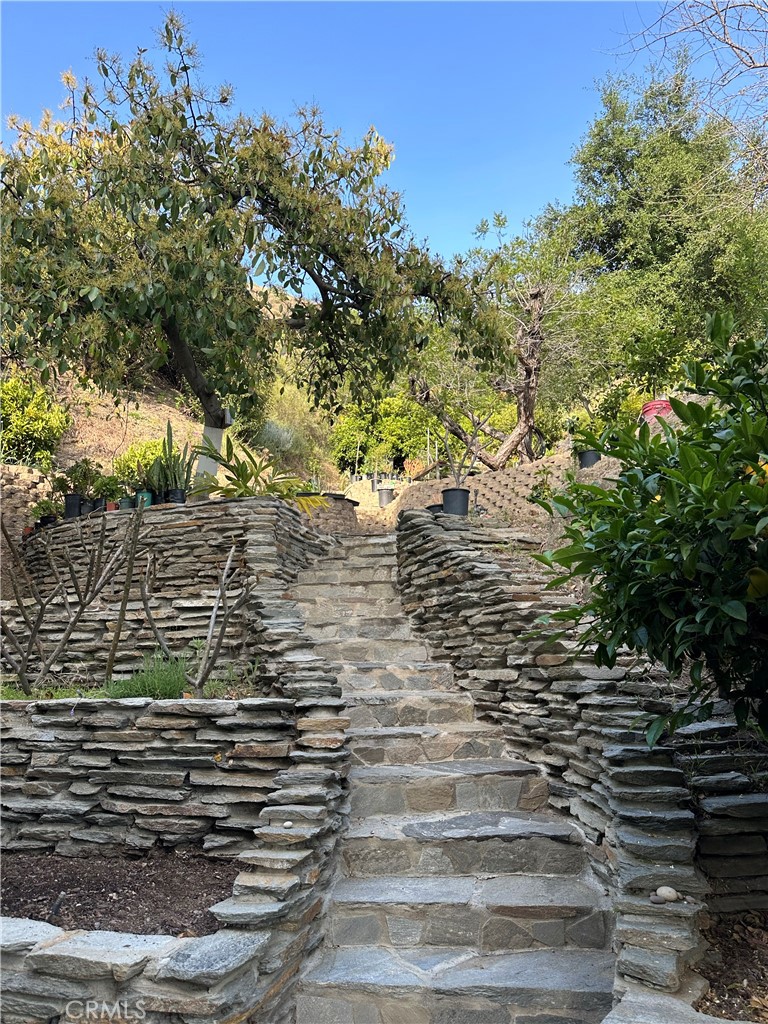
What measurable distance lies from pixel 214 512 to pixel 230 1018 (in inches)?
192

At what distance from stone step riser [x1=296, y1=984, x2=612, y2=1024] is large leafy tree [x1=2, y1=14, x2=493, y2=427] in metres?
5.00

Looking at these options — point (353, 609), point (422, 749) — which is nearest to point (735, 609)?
point (422, 749)

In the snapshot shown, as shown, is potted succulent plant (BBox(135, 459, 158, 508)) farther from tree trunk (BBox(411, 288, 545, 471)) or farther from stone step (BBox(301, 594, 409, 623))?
tree trunk (BBox(411, 288, 545, 471))

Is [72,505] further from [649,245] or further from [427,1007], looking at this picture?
[649,245]

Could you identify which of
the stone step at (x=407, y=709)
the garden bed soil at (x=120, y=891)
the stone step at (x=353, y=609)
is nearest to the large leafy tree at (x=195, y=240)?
the stone step at (x=353, y=609)

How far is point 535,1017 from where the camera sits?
2.39 m

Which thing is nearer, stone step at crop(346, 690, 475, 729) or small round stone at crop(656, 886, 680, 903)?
small round stone at crop(656, 886, 680, 903)

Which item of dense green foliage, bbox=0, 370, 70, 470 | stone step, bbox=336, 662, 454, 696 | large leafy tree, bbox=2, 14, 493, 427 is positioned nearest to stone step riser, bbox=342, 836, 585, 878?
stone step, bbox=336, 662, 454, 696

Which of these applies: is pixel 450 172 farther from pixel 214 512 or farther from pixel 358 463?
pixel 358 463

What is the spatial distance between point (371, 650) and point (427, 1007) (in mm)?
2883

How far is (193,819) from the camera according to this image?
3238mm

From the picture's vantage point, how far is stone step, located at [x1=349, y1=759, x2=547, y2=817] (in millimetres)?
3529

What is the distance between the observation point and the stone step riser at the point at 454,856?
10.4 feet

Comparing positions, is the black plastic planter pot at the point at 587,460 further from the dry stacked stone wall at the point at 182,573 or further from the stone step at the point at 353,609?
the stone step at the point at 353,609
